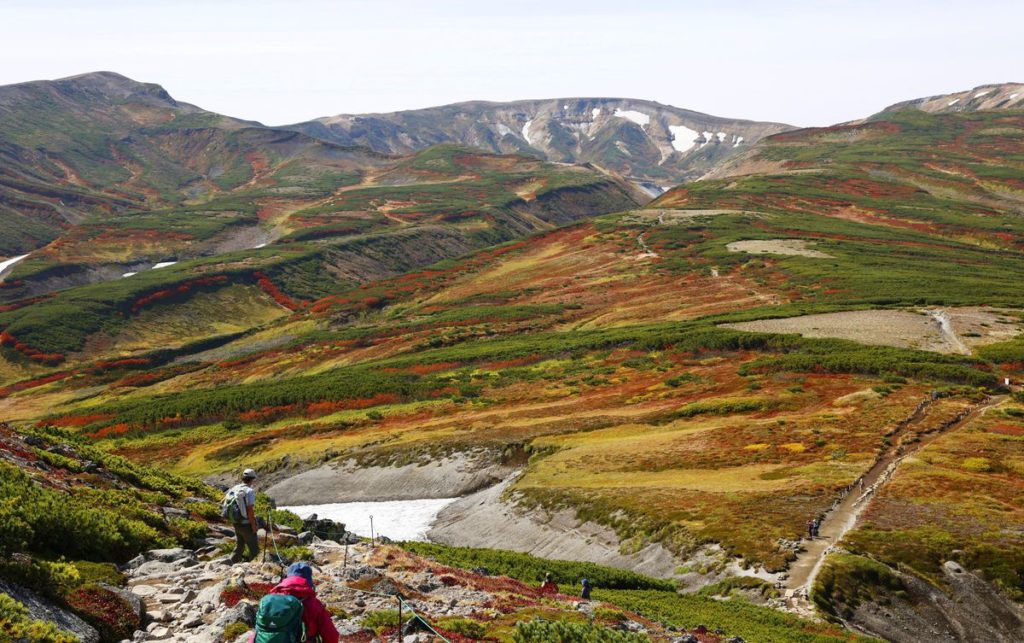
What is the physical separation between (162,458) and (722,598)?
230ft

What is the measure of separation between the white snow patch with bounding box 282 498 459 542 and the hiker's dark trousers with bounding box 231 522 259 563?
108ft

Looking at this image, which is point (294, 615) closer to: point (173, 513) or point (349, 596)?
point (349, 596)

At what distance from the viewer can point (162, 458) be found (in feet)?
269

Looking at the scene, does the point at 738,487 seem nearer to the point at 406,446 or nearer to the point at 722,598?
the point at 722,598

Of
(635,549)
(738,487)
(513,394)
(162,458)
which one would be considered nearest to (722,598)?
(635,549)

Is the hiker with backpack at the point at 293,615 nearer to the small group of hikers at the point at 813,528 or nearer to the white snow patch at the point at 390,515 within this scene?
the small group of hikers at the point at 813,528

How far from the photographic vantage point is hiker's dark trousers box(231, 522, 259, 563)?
21.1m

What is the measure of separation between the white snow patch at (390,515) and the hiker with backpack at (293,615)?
144 ft

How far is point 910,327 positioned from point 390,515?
2952 inches

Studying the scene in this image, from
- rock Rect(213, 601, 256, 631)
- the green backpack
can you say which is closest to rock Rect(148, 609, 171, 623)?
rock Rect(213, 601, 256, 631)

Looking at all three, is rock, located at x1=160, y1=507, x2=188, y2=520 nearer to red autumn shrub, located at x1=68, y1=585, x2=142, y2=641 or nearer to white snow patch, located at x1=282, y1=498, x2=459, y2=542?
red autumn shrub, located at x1=68, y1=585, x2=142, y2=641

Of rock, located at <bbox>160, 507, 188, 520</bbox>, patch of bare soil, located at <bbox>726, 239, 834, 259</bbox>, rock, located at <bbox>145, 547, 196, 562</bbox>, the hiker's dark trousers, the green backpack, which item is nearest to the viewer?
the green backpack

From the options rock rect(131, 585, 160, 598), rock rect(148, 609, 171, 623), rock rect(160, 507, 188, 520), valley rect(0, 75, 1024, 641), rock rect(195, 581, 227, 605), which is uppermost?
A: rock rect(195, 581, 227, 605)

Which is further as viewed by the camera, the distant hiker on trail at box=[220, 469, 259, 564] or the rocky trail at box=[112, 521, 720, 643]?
the distant hiker on trail at box=[220, 469, 259, 564]
